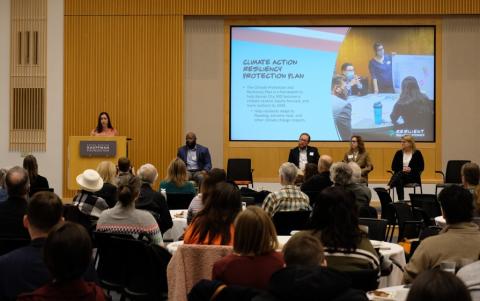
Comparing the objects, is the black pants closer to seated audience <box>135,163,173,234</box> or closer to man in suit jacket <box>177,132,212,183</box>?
man in suit jacket <box>177,132,212,183</box>

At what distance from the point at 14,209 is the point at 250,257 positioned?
2.17 metres

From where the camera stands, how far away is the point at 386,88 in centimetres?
1394

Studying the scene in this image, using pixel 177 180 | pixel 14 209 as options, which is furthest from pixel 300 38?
pixel 14 209

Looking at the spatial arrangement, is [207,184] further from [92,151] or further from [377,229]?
[92,151]

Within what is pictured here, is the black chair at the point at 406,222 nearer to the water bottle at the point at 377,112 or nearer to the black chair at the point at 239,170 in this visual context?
the black chair at the point at 239,170

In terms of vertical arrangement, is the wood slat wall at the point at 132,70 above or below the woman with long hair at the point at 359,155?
above

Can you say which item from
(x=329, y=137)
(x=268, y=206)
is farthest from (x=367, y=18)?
(x=268, y=206)

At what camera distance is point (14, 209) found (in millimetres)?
5000

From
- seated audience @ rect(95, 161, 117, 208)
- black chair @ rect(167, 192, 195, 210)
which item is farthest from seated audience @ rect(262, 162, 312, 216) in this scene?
seated audience @ rect(95, 161, 117, 208)

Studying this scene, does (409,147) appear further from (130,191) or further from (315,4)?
(130,191)

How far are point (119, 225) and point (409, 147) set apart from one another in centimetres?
787

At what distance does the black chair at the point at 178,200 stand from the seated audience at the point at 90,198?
1.09 meters

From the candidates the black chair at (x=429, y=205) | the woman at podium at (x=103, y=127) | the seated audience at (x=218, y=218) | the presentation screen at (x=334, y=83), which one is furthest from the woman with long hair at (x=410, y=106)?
the seated audience at (x=218, y=218)

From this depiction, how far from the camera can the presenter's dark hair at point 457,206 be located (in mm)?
4008
